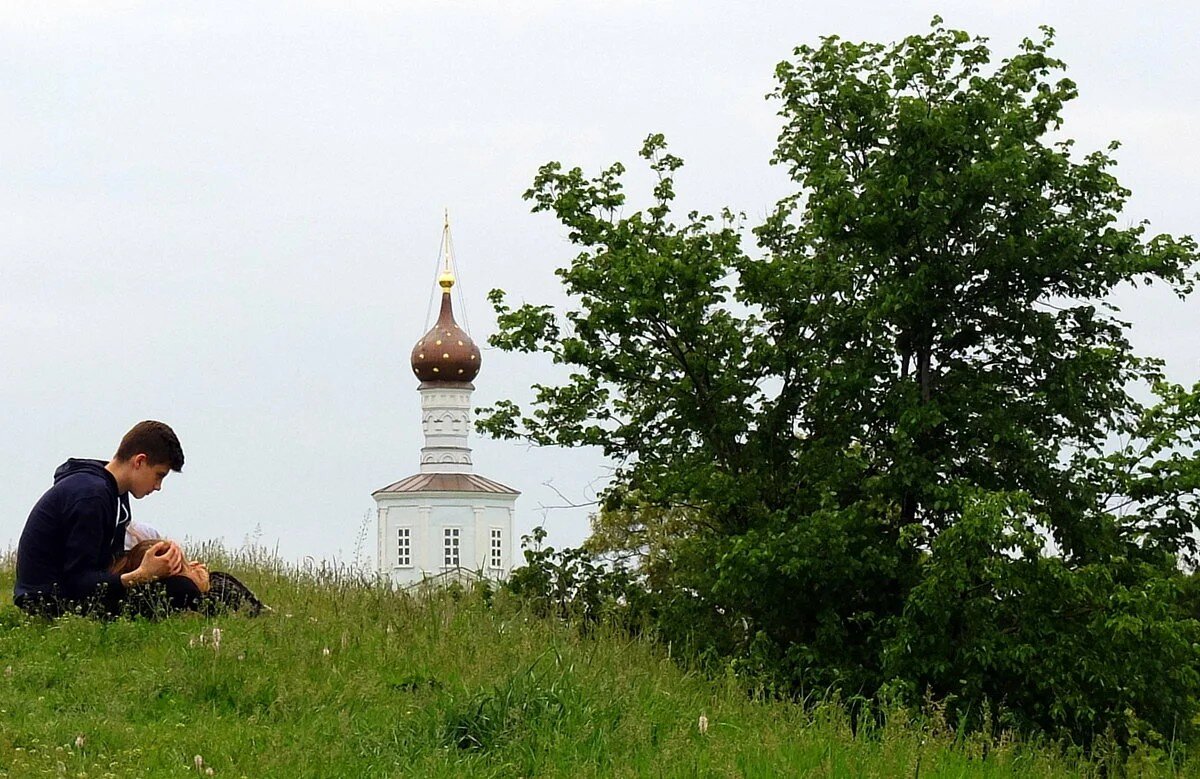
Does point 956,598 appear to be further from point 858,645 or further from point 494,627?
point 494,627

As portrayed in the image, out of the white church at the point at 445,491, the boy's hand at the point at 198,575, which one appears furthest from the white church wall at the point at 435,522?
the boy's hand at the point at 198,575

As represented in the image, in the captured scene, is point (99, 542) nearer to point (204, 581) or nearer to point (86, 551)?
point (86, 551)

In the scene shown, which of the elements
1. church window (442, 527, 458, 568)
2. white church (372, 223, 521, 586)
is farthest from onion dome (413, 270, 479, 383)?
church window (442, 527, 458, 568)

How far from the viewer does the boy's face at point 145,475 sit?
9.94m

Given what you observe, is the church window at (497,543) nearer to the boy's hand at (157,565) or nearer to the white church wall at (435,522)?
the white church wall at (435,522)

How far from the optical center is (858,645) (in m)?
22.0

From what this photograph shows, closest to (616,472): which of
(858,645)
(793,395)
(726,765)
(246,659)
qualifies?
(793,395)

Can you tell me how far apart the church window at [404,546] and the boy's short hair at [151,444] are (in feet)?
382

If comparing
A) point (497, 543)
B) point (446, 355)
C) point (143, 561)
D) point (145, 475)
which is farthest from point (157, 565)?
point (497, 543)

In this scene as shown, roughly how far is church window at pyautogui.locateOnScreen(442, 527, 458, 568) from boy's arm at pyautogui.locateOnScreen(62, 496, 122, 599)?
11217 centimetres

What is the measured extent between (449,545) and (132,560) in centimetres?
11451

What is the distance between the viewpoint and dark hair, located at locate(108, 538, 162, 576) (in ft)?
34.3

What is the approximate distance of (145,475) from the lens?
9.97 meters

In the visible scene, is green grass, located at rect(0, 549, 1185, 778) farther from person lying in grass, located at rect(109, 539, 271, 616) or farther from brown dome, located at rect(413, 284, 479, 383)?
brown dome, located at rect(413, 284, 479, 383)
